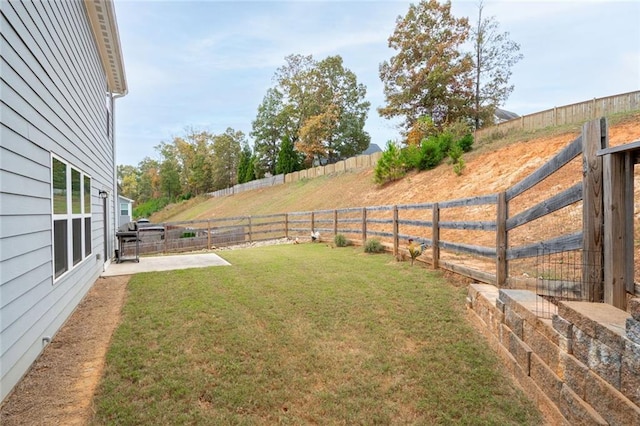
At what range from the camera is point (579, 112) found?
13.3m

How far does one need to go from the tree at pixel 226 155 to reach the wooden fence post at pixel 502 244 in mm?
40961

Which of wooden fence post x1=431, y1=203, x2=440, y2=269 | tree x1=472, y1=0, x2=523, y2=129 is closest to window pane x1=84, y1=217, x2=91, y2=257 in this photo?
wooden fence post x1=431, y1=203, x2=440, y2=269

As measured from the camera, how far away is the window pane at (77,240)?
4.46 metres

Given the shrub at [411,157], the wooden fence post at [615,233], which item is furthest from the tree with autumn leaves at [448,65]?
the wooden fence post at [615,233]

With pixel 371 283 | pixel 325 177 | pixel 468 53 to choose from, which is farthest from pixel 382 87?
pixel 371 283

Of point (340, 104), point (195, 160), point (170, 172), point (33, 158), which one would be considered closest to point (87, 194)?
point (33, 158)

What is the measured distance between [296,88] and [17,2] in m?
32.9

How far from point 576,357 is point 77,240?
18.2ft

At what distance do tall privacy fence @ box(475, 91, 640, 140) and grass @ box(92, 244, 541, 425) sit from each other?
13268 mm

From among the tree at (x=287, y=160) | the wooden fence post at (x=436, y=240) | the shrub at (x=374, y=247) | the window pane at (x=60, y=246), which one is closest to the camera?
the window pane at (x=60, y=246)

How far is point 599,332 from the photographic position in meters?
1.73

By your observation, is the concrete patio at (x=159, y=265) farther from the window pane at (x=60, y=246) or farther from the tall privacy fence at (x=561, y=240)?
the tall privacy fence at (x=561, y=240)

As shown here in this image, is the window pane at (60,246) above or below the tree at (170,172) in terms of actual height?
below

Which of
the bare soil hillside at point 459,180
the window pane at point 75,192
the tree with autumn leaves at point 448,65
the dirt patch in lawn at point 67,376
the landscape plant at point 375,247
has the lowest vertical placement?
the dirt patch in lawn at point 67,376
